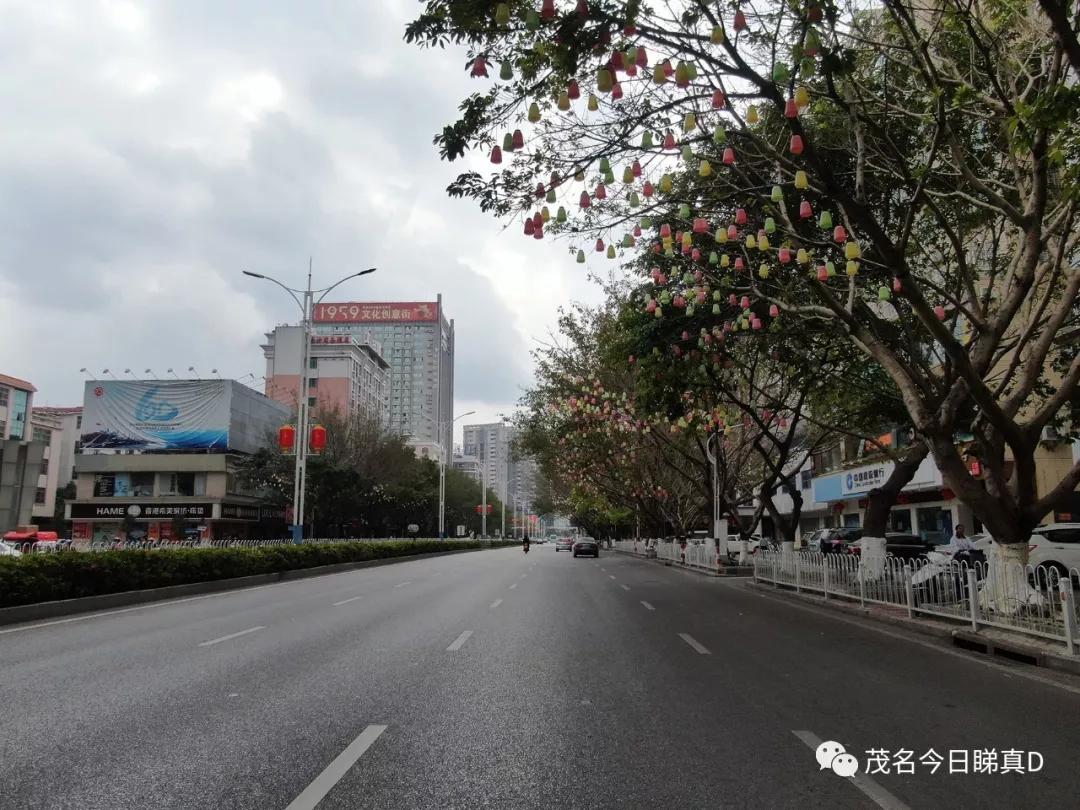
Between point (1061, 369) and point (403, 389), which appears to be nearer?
point (1061, 369)

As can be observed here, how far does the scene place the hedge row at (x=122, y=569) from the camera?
48.4 ft

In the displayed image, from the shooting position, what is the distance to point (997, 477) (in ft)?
41.9

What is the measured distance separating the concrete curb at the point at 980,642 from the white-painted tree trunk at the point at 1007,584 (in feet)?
2.02

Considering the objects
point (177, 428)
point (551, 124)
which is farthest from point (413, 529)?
point (551, 124)

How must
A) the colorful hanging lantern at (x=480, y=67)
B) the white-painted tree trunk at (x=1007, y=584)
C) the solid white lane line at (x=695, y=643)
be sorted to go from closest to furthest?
the colorful hanging lantern at (x=480, y=67)
the solid white lane line at (x=695, y=643)
the white-painted tree trunk at (x=1007, y=584)

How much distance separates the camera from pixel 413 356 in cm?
14925

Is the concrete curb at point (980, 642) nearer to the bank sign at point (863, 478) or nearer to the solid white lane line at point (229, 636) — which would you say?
the solid white lane line at point (229, 636)

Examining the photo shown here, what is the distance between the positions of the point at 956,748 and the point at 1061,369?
16134mm

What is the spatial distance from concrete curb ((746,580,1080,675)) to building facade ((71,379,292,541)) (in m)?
52.0

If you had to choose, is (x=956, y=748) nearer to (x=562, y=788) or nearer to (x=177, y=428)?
(x=562, y=788)

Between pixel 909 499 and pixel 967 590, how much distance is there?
30.0 meters

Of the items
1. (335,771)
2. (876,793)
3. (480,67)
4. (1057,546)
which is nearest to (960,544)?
(1057,546)

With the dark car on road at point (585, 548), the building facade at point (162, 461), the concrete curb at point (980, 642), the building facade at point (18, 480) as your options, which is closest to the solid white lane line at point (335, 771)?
the concrete curb at point (980, 642)

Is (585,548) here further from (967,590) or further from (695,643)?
(695,643)
